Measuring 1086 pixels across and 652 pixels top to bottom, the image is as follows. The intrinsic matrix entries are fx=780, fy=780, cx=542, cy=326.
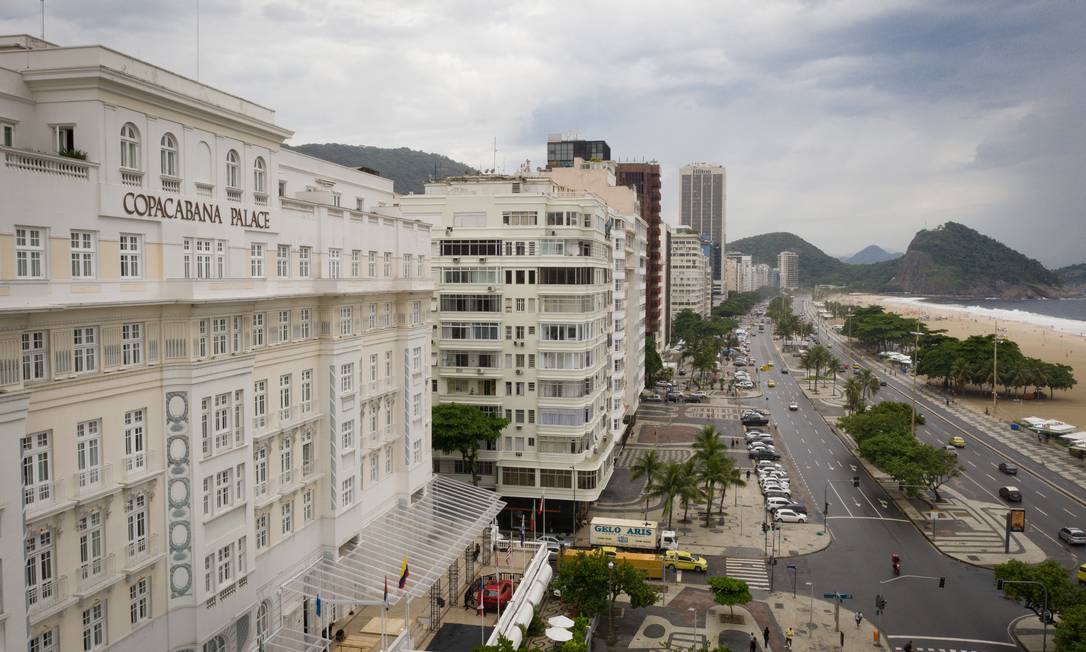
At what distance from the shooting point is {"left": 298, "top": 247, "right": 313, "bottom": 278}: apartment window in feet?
139

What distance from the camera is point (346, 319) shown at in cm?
4600

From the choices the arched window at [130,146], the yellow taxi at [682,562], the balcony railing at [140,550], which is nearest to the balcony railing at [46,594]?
the balcony railing at [140,550]

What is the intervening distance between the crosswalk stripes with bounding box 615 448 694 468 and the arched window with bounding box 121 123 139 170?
7439cm

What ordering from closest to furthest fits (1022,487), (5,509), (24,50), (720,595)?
(5,509)
(24,50)
(720,595)
(1022,487)

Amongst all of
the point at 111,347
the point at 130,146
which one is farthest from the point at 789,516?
the point at 130,146

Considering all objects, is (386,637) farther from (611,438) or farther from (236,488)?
(611,438)

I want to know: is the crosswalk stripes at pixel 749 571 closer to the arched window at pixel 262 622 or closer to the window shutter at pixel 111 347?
the arched window at pixel 262 622

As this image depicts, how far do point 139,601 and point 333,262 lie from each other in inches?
811

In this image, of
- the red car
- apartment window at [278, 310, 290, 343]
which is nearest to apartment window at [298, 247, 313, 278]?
apartment window at [278, 310, 290, 343]

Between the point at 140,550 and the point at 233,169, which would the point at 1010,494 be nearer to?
the point at 233,169

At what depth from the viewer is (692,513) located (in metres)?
80.1

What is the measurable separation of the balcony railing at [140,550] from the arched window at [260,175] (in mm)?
16764

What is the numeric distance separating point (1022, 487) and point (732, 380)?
3088 inches

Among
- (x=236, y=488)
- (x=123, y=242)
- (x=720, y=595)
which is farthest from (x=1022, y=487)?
(x=123, y=242)
